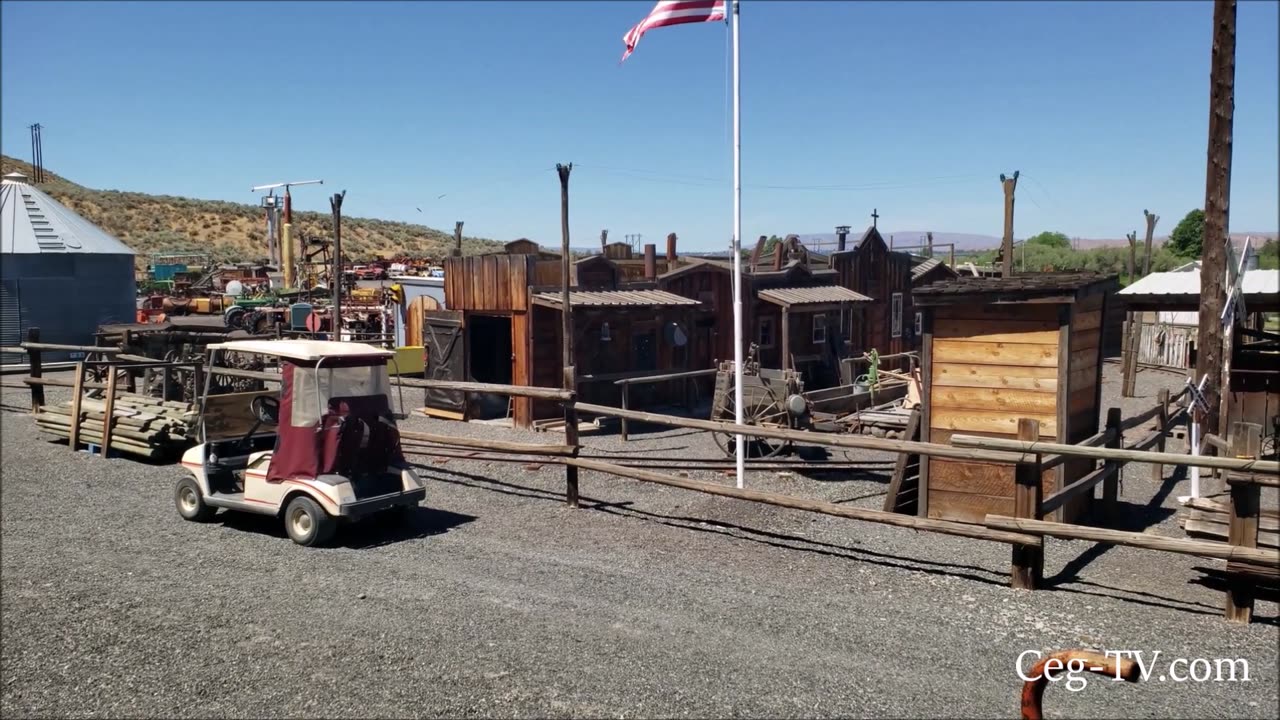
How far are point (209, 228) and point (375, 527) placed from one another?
71.7m

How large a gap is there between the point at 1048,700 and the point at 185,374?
13894mm

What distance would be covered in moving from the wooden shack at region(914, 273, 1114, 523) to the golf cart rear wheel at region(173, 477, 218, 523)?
7.34 meters

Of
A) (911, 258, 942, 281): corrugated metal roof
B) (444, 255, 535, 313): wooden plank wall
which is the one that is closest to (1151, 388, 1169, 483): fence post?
(444, 255, 535, 313): wooden plank wall

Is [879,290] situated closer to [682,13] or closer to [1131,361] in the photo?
[1131,361]

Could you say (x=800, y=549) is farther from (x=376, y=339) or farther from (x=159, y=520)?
(x=376, y=339)

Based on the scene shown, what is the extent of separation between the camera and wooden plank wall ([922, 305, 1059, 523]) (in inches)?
366

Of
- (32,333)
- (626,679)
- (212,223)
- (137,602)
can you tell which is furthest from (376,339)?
(212,223)

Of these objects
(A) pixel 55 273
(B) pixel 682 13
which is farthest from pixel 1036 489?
(A) pixel 55 273

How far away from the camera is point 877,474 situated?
1275cm

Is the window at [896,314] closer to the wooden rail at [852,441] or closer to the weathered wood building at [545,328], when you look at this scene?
the weathered wood building at [545,328]

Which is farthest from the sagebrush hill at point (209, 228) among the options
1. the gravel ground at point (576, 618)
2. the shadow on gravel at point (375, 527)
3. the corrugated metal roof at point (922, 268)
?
the gravel ground at point (576, 618)

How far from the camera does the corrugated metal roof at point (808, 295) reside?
21.3m

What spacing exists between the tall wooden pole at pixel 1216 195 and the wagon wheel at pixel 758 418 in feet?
18.8

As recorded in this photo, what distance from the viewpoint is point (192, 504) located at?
9.25 meters
